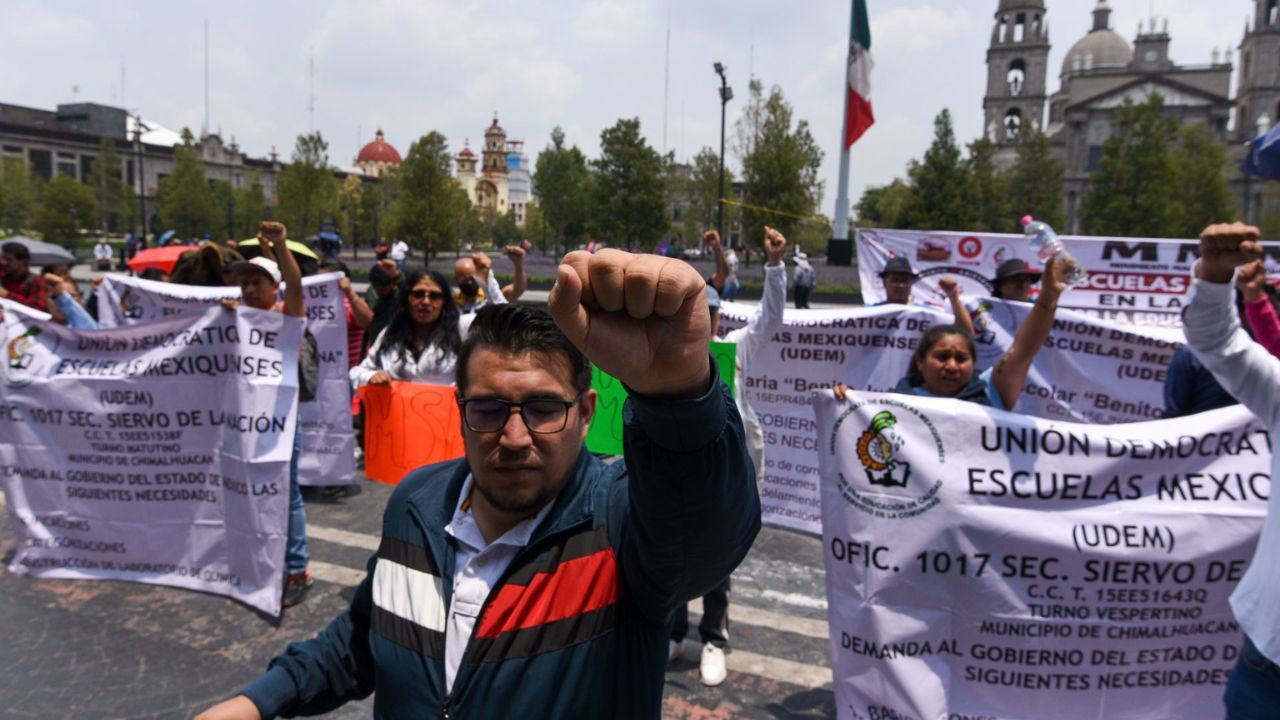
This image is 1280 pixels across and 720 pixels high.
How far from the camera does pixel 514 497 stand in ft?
5.05

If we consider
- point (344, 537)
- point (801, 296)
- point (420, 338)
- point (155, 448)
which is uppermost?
point (420, 338)

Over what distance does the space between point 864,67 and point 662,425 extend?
58.7 ft

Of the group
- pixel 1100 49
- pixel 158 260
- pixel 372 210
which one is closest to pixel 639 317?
pixel 158 260

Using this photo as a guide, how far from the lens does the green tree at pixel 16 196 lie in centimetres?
4725

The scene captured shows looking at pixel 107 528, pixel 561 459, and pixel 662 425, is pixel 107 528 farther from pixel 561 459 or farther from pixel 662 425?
pixel 662 425

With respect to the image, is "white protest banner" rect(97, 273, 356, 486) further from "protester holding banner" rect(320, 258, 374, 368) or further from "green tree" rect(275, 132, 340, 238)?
"green tree" rect(275, 132, 340, 238)

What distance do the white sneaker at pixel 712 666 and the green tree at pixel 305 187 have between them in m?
39.7

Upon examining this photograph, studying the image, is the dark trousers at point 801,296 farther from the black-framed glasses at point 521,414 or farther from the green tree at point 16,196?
the green tree at point 16,196

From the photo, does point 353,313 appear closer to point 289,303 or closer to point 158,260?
point 289,303

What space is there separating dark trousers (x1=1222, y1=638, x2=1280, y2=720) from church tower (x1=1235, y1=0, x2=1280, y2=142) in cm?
9257

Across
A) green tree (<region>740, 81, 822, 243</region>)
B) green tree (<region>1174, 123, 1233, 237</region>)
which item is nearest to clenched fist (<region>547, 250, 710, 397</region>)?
green tree (<region>740, 81, 822, 243</region>)

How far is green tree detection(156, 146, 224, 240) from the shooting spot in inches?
1853

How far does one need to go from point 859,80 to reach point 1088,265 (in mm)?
12033

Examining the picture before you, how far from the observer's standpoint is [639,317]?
1019 mm
